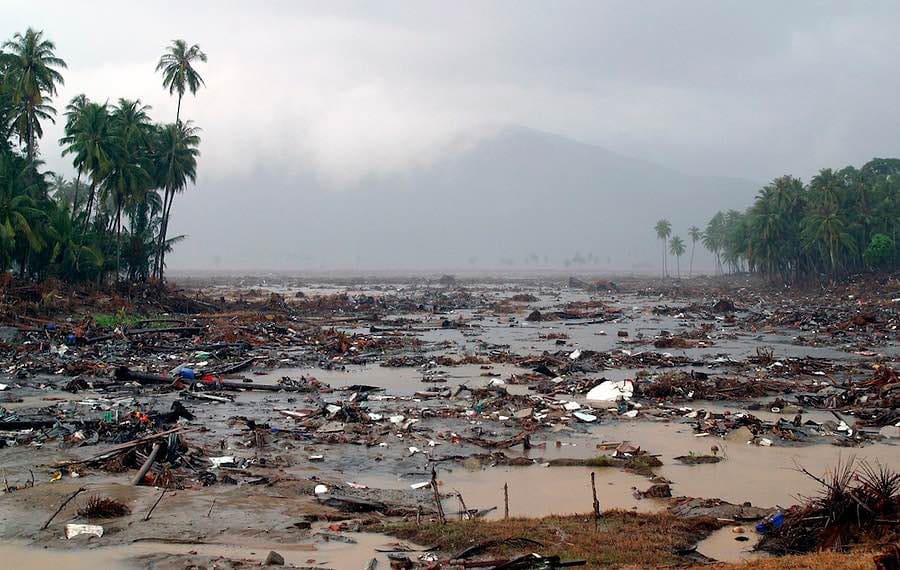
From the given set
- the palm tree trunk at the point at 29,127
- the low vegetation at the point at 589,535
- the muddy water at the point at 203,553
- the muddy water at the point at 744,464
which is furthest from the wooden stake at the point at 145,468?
the palm tree trunk at the point at 29,127

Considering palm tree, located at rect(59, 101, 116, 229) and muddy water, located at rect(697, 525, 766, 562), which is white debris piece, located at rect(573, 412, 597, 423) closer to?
muddy water, located at rect(697, 525, 766, 562)

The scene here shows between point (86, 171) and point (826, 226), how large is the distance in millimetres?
55822

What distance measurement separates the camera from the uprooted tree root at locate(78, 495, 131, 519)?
8117mm

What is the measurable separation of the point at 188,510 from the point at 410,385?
1071 cm

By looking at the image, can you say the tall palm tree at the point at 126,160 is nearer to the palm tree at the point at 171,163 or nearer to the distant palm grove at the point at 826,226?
the palm tree at the point at 171,163

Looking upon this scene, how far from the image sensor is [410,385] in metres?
19.0

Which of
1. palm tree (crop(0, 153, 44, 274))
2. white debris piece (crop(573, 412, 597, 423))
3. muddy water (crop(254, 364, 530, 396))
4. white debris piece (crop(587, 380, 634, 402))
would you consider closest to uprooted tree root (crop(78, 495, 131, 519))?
white debris piece (crop(573, 412, 597, 423))

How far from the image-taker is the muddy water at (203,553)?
6945 millimetres

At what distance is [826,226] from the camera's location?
184 feet

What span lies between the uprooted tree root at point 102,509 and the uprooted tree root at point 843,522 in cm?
748

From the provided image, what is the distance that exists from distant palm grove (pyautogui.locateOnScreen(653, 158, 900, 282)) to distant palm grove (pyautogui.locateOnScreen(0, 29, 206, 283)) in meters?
51.9

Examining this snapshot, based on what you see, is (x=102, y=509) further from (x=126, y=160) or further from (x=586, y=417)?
(x=126, y=160)

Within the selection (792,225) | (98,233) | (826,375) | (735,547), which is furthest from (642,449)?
(792,225)

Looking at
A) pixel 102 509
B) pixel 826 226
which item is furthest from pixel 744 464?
pixel 826 226
